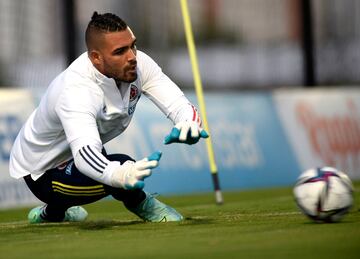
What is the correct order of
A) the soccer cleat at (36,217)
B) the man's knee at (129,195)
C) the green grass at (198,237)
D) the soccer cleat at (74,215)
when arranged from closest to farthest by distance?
the green grass at (198,237) < the man's knee at (129,195) < the soccer cleat at (36,217) < the soccer cleat at (74,215)

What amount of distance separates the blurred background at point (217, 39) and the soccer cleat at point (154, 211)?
→ 707 cm

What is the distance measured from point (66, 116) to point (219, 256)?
222 cm

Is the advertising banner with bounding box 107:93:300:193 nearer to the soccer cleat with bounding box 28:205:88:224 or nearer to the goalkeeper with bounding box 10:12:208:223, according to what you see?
the soccer cleat with bounding box 28:205:88:224

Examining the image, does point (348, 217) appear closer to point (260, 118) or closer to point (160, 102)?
point (160, 102)

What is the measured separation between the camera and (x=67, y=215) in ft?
31.8

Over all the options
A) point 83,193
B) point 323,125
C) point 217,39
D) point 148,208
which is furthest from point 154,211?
point 217,39

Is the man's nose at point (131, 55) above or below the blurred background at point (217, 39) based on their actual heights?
above

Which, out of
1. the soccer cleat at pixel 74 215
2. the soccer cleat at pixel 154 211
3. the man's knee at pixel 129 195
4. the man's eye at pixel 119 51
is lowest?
the soccer cleat at pixel 74 215

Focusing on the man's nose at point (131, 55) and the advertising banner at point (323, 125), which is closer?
the man's nose at point (131, 55)

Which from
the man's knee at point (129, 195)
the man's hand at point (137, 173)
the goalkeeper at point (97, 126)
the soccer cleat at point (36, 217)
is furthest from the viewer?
the soccer cleat at point (36, 217)

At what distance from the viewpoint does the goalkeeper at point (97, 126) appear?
8086 millimetres

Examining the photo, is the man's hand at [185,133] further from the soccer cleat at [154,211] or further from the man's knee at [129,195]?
the soccer cleat at [154,211]

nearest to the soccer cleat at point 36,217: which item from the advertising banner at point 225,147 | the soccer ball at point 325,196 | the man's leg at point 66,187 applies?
the man's leg at point 66,187

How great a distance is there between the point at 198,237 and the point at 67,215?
242 centimetres
